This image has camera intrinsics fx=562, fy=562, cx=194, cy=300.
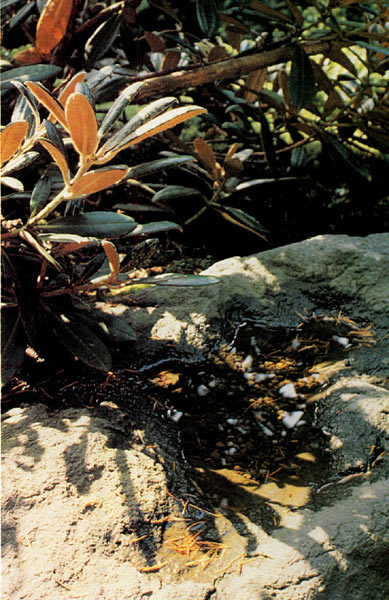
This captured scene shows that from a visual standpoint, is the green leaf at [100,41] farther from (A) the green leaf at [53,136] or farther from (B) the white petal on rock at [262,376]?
(B) the white petal on rock at [262,376]

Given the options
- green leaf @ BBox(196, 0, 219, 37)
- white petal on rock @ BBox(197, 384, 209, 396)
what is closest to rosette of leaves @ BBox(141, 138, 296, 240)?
green leaf @ BBox(196, 0, 219, 37)

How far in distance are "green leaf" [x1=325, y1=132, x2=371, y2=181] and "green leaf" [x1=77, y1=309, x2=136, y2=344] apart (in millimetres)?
1232

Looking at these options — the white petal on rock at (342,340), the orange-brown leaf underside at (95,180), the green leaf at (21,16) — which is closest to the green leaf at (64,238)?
the orange-brown leaf underside at (95,180)

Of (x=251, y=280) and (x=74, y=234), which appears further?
(x=251, y=280)

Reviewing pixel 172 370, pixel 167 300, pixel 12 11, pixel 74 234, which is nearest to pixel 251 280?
pixel 167 300

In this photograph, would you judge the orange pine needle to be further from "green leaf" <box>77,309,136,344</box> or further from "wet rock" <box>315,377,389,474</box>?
"green leaf" <box>77,309,136,344</box>

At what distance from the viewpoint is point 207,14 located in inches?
86.5

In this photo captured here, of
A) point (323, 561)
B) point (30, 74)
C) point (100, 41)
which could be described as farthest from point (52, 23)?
point (323, 561)

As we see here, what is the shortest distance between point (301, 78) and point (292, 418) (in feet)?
4.25

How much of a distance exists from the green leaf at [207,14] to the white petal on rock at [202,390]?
137 cm

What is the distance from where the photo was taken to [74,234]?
5.11ft

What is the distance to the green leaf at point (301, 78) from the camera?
2176 millimetres

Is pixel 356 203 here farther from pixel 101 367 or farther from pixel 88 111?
pixel 88 111

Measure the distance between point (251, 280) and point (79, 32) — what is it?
1.19m
